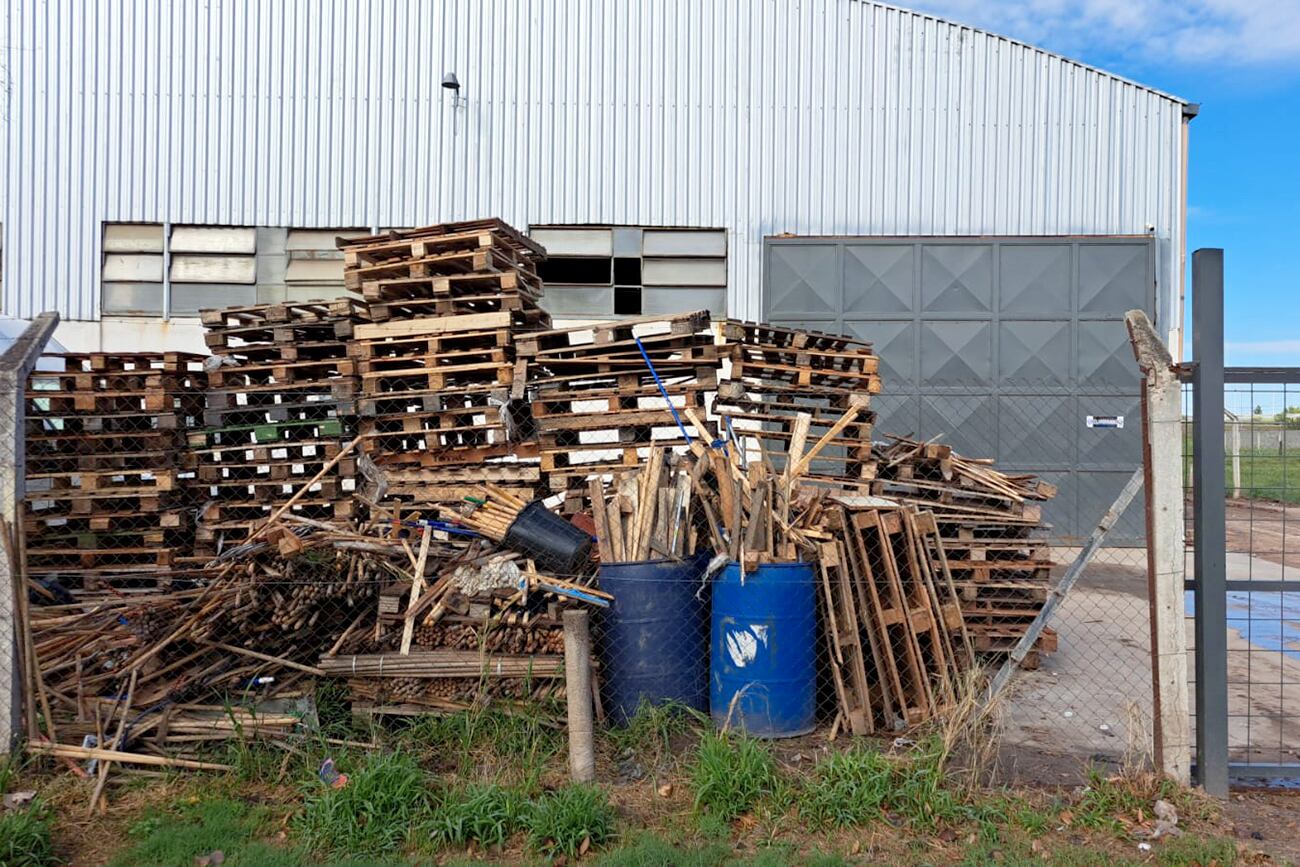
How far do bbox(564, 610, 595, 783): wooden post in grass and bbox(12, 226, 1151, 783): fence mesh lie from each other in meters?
0.60

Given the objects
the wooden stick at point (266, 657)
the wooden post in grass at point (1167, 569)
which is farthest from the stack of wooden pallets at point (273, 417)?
the wooden post in grass at point (1167, 569)

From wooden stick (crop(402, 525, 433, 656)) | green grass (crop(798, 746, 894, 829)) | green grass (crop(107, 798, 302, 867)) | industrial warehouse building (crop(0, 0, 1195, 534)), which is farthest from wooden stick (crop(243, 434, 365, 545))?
industrial warehouse building (crop(0, 0, 1195, 534))

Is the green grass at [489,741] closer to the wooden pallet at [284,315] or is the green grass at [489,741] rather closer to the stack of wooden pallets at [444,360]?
the stack of wooden pallets at [444,360]

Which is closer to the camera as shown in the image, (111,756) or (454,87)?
(111,756)

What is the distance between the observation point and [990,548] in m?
8.12

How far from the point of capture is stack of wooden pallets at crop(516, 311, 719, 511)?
8250mm

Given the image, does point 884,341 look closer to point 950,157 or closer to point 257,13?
point 950,157

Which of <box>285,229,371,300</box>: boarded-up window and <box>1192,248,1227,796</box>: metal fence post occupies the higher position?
<box>285,229,371,300</box>: boarded-up window

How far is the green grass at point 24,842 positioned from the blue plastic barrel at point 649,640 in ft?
9.81

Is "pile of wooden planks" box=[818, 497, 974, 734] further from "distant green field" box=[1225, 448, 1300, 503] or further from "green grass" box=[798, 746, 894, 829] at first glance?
"distant green field" box=[1225, 448, 1300, 503]

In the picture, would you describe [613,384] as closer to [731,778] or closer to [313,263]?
[731,778]

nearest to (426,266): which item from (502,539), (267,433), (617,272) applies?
(267,433)

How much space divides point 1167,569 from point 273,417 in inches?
308

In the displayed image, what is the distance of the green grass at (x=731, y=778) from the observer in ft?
15.7
